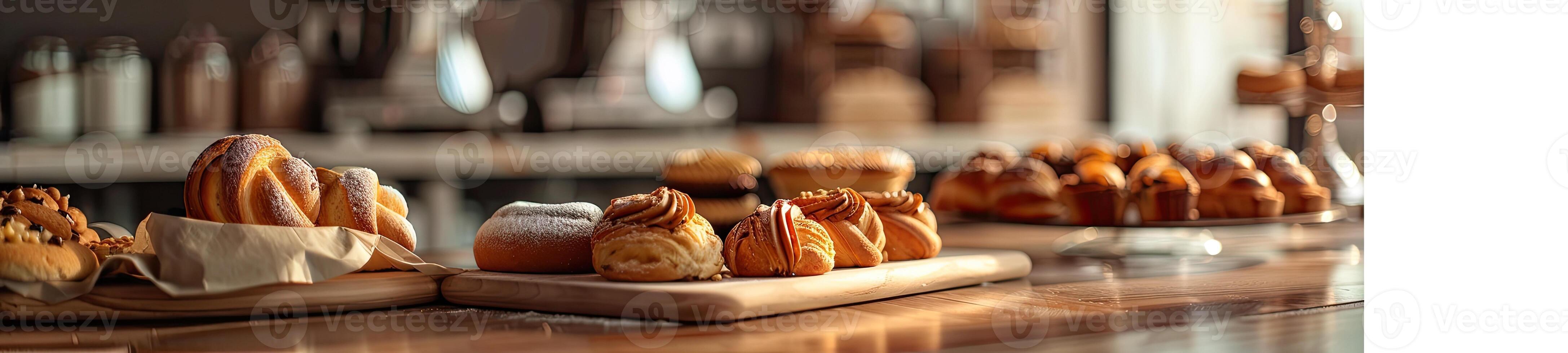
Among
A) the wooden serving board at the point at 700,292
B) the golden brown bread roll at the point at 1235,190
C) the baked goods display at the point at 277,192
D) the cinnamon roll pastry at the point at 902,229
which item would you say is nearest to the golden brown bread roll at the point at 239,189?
the baked goods display at the point at 277,192

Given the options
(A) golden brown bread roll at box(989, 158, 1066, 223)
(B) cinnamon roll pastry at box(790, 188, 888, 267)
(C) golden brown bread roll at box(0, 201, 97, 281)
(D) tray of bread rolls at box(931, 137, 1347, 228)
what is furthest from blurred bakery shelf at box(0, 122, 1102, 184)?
(B) cinnamon roll pastry at box(790, 188, 888, 267)

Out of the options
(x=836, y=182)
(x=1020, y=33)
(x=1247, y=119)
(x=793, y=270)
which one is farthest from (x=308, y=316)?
(x=1247, y=119)

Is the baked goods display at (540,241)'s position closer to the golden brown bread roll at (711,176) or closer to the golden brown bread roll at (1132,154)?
the golden brown bread roll at (711,176)

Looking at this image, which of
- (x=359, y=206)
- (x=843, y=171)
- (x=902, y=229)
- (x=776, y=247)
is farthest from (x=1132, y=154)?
(x=359, y=206)

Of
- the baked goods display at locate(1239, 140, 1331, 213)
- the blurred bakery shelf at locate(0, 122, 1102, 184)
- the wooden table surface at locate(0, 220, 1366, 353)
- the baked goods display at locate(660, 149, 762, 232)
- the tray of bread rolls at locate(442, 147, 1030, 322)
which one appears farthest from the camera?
the blurred bakery shelf at locate(0, 122, 1102, 184)

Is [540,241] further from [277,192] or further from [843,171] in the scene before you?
[843,171]

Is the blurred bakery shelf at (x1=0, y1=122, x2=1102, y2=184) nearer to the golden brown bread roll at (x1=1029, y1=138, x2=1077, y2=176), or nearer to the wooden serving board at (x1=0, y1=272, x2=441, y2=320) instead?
the golden brown bread roll at (x1=1029, y1=138, x2=1077, y2=176)
